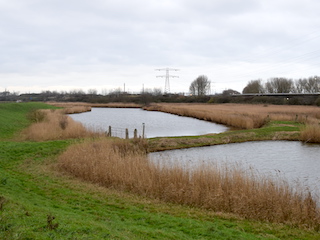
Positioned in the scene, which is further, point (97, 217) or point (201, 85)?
point (201, 85)

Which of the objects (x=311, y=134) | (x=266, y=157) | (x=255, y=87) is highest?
(x=255, y=87)

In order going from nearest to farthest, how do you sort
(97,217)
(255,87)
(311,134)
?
(97,217), (311,134), (255,87)

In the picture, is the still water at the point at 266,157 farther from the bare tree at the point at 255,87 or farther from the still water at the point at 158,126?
the bare tree at the point at 255,87

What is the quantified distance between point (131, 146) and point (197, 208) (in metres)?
9.88

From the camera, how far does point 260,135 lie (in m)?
23.9

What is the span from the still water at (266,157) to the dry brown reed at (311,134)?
0.97m

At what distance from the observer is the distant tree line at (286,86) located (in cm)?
8657

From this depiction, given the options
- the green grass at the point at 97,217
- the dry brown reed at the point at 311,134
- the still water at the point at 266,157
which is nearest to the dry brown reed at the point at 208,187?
the green grass at the point at 97,217

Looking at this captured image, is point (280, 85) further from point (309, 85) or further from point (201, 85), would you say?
point (201, 85)

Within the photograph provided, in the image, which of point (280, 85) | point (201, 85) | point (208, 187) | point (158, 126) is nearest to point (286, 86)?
point (280, 85)

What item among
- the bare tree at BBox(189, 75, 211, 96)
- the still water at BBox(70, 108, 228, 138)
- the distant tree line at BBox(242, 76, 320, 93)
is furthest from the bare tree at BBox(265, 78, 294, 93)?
the still water at BBox(70, 108, 228, 138)

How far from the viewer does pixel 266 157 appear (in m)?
16.8

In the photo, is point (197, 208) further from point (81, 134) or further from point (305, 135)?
point (305, 135)

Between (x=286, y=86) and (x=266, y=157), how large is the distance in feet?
267
